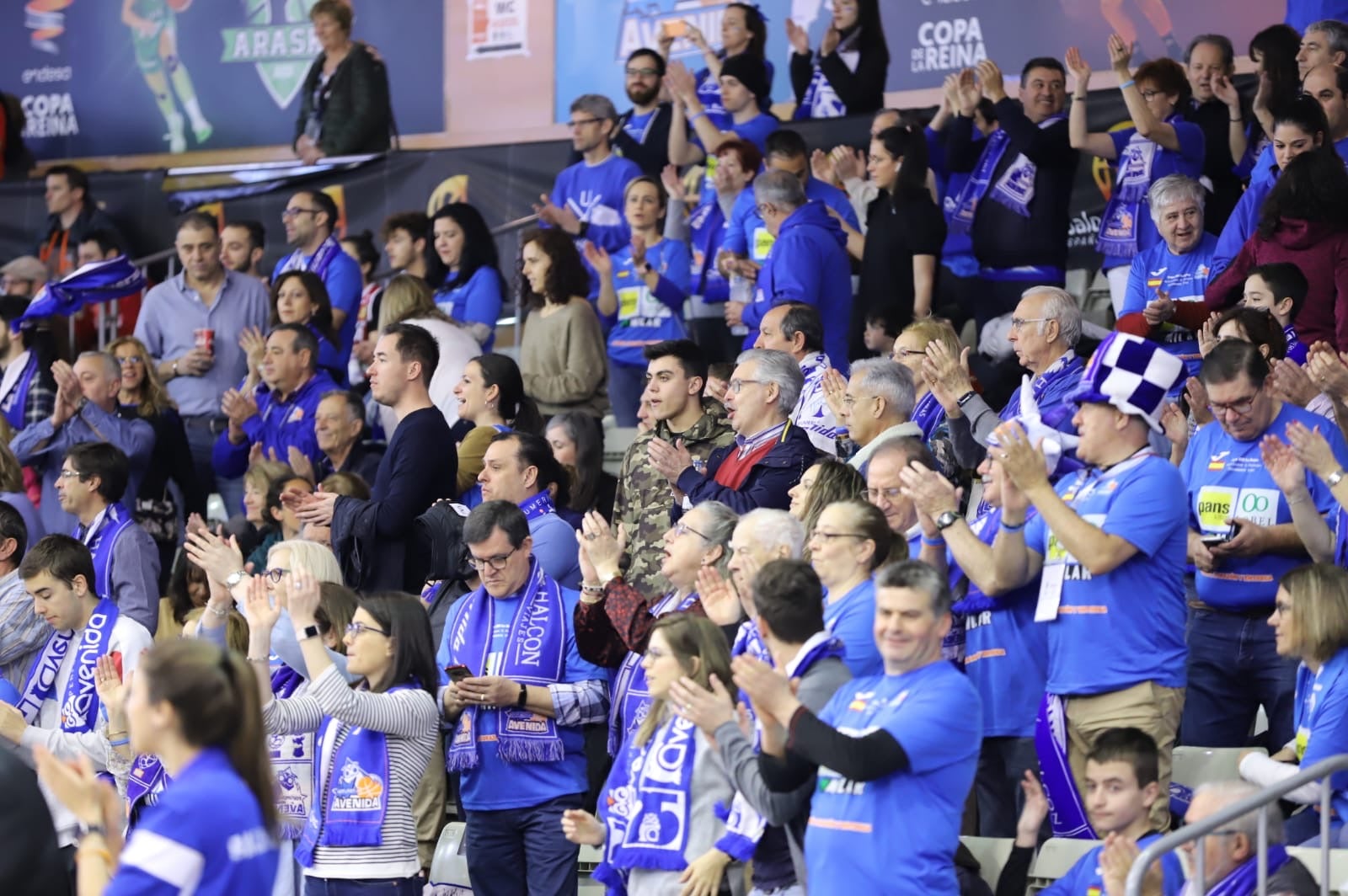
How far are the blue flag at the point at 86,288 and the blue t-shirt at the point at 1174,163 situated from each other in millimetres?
5517

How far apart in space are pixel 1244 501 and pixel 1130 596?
1.21 metres

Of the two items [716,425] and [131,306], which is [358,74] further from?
[716,425]

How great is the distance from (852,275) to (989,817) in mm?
Answer: 5120

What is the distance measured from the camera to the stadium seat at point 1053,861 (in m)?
5.38

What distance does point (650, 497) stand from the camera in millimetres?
7352

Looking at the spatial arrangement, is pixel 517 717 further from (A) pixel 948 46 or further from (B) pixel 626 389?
(A) pixel 948 46

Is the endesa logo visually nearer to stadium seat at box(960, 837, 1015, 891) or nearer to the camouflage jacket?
the camouflage jacket

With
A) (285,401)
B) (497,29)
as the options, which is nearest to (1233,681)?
(285,401)

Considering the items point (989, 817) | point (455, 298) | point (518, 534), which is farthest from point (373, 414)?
point (989, 817)

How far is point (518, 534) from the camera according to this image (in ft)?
21.4

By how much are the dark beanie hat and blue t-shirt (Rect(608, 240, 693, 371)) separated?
4.04ft

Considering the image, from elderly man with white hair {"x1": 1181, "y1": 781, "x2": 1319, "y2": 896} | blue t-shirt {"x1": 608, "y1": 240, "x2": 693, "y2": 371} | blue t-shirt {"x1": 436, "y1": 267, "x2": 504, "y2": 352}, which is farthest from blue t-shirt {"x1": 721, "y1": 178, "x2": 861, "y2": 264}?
elderly man with white hair {"x1": 1181, "y1": 781, "x2": 1319, "y2": 896}

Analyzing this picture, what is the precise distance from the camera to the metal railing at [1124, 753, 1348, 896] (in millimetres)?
4434

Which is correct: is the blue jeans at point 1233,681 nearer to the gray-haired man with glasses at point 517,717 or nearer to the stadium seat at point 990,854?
the stadium seat at point 990,854
